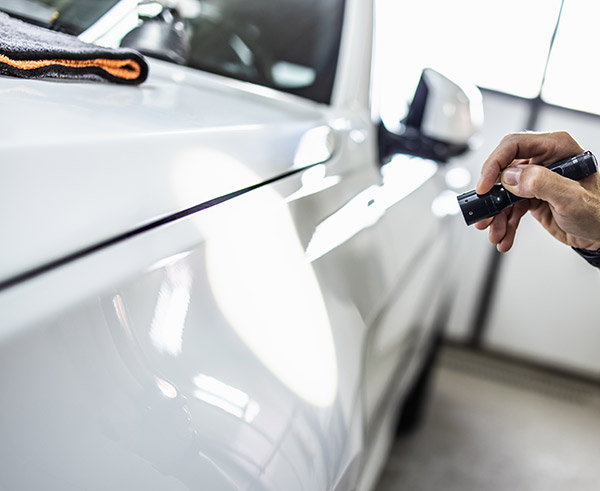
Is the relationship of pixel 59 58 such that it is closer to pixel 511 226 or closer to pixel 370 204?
pixel 370 204

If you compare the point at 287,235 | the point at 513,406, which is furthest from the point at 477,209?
the point at 513,406

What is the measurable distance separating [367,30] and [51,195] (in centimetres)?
106

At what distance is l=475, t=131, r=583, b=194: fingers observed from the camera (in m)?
0.78

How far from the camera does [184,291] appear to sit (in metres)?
0.46

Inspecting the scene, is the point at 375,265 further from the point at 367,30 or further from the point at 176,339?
the point at 367,30

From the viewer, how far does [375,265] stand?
855 millimetres

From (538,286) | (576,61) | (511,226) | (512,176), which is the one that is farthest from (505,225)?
(538,286)

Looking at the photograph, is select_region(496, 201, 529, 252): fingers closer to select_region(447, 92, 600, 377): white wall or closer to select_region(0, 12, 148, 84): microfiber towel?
select_region(0, 12, 148, 84): microfiber towel

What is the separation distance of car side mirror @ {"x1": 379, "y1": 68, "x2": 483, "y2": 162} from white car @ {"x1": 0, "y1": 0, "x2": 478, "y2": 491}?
1.34ft

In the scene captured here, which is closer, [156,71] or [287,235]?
[287,235]

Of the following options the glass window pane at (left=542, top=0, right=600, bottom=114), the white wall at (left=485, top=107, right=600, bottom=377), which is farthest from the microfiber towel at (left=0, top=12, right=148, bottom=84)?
the white wall at (left=485, top=107, right=600, bottom=377)

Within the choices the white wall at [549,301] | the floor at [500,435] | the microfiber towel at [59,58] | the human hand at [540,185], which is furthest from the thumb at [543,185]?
the white wall at [549,301]

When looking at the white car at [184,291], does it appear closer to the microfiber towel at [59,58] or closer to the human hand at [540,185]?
the microfiber towel at [59,58]

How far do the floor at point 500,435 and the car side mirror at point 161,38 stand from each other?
134 centimetres
